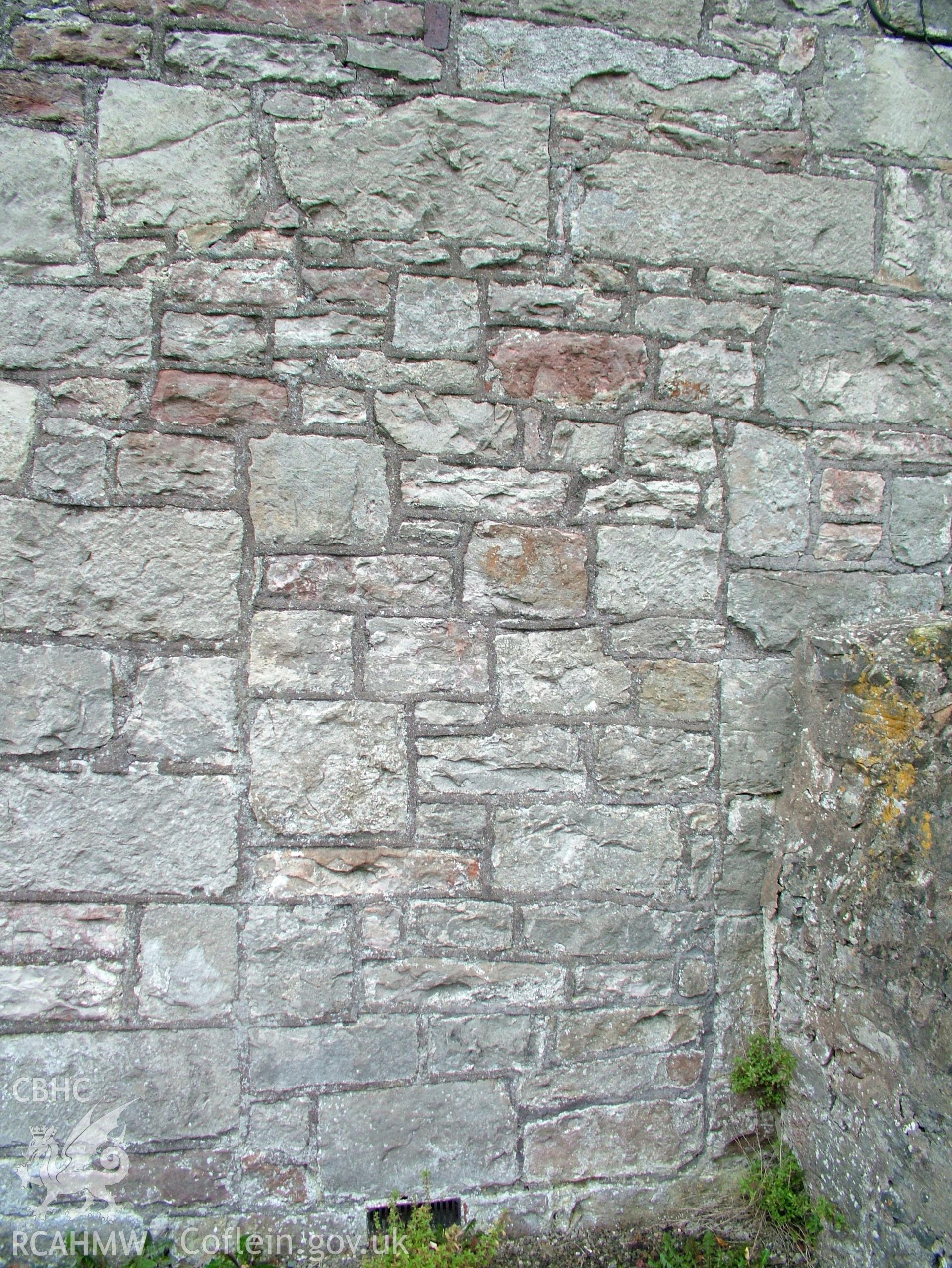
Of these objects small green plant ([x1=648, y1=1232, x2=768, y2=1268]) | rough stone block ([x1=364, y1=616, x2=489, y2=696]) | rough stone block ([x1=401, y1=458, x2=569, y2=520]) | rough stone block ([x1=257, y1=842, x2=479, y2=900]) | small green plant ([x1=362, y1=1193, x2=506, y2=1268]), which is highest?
rough stone block ([x1=401, y1=458, x2=569, y2=520])

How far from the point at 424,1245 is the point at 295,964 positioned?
0.80m

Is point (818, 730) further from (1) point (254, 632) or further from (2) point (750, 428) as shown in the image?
(1) point (254, 632)

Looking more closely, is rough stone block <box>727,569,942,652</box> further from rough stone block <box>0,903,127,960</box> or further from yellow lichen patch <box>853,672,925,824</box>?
rough stone block <box>0,903,127,960</box>

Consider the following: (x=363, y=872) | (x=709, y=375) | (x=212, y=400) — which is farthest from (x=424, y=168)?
(x=363, y=872)

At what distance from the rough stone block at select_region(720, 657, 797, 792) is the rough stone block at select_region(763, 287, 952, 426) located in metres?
0.82

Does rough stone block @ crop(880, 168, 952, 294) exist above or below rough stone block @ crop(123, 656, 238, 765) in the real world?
above

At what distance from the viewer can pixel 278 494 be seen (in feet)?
7.20

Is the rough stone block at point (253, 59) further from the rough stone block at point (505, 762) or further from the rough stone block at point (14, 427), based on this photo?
the rough stone block at point (505, 762)

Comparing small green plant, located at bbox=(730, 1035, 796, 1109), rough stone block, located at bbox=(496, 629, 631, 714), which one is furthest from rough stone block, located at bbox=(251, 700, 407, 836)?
small green plant, located at bbox=(730, 1035, 796, 1109)

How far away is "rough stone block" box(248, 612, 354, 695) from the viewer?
218 cm

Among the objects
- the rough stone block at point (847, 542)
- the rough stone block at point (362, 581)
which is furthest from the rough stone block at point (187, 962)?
the rough stone block at point (847, 542)

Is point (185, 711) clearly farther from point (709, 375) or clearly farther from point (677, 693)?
point (709, 375)

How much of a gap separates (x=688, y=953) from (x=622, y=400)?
65.5 inches

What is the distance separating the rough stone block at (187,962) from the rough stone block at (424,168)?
1.97 m
